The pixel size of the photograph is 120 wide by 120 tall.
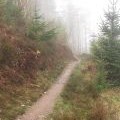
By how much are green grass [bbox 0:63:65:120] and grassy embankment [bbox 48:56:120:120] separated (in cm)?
136

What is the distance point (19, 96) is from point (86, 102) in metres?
3.52

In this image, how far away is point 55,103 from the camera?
50.8ft

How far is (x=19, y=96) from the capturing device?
15.9 m

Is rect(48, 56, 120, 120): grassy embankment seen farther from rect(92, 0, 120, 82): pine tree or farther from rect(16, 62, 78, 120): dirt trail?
rect(92, 0, 120, 82): pine tree

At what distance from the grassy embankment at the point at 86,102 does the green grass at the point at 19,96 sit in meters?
1.36

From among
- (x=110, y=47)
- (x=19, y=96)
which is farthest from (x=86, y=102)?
(x=110, y=47)

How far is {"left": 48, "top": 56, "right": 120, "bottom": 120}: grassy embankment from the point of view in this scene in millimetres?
12344

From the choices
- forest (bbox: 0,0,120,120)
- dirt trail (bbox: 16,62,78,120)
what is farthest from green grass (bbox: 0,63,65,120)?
dirt trail (bbox: 16,62,78,120)

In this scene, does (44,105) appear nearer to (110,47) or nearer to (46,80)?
(46,80)

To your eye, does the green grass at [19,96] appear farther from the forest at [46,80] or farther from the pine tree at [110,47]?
the pine tree at [110,47]

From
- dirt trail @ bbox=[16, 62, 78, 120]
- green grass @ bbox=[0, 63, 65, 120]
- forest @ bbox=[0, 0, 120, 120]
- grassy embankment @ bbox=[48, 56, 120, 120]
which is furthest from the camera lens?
forest @ bbox=[0, 0, 120, 120]

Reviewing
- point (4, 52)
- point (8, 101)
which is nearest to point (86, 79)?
point (4, 52)

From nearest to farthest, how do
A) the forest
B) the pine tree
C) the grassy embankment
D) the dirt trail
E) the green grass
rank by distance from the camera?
the grassy embankment
the dirt trail
the green grass
the forest
the pine tree

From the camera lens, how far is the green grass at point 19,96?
13427mm
